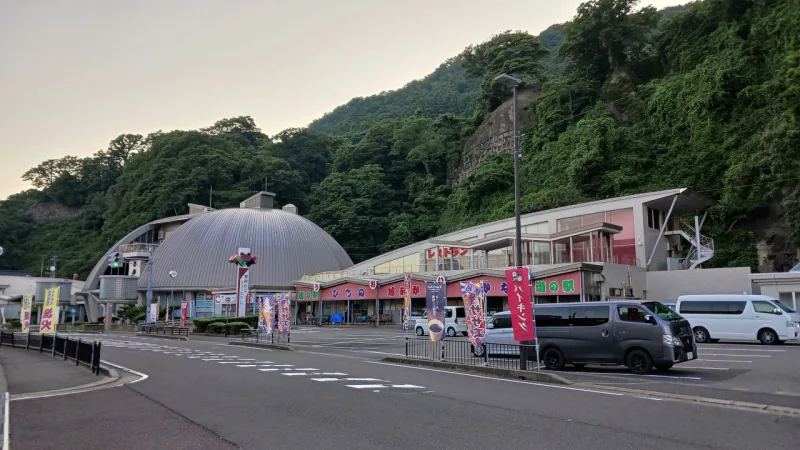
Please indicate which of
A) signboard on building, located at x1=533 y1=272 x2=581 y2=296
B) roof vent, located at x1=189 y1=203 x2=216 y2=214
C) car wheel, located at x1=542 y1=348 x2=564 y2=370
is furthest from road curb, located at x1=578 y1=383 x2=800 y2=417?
roof vent, located at x1=189 y1=203 x2=216 y2=214

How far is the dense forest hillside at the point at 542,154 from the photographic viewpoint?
38125mm

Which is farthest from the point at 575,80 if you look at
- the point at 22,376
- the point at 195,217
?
the point at 22,376

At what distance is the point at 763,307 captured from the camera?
69.2 ft

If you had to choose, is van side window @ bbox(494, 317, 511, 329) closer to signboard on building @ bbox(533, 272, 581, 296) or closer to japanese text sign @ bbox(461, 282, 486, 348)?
japanese text sign @ bbox(461, 282, 486, 348)

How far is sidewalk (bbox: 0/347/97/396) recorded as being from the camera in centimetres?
1250

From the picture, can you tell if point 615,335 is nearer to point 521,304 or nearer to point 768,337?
point 521,304

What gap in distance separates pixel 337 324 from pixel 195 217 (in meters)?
30.8

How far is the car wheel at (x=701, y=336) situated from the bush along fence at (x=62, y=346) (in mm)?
22639

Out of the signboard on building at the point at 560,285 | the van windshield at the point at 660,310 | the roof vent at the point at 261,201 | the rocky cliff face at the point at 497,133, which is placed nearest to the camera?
the van windshield at the point at 660,310

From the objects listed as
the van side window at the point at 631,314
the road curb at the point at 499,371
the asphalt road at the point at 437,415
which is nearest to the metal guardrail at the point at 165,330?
the road curb at the point at 499,371

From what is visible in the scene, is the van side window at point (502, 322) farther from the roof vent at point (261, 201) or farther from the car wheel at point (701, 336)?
the roof vent at point (261, 201)

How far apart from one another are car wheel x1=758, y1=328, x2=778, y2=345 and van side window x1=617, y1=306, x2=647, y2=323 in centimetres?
1129

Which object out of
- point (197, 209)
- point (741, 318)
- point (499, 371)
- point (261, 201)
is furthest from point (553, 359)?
point (197, 209)

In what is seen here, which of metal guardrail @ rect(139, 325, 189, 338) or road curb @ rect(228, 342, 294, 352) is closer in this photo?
road curb @ rect(228, 342, 294, 352)
